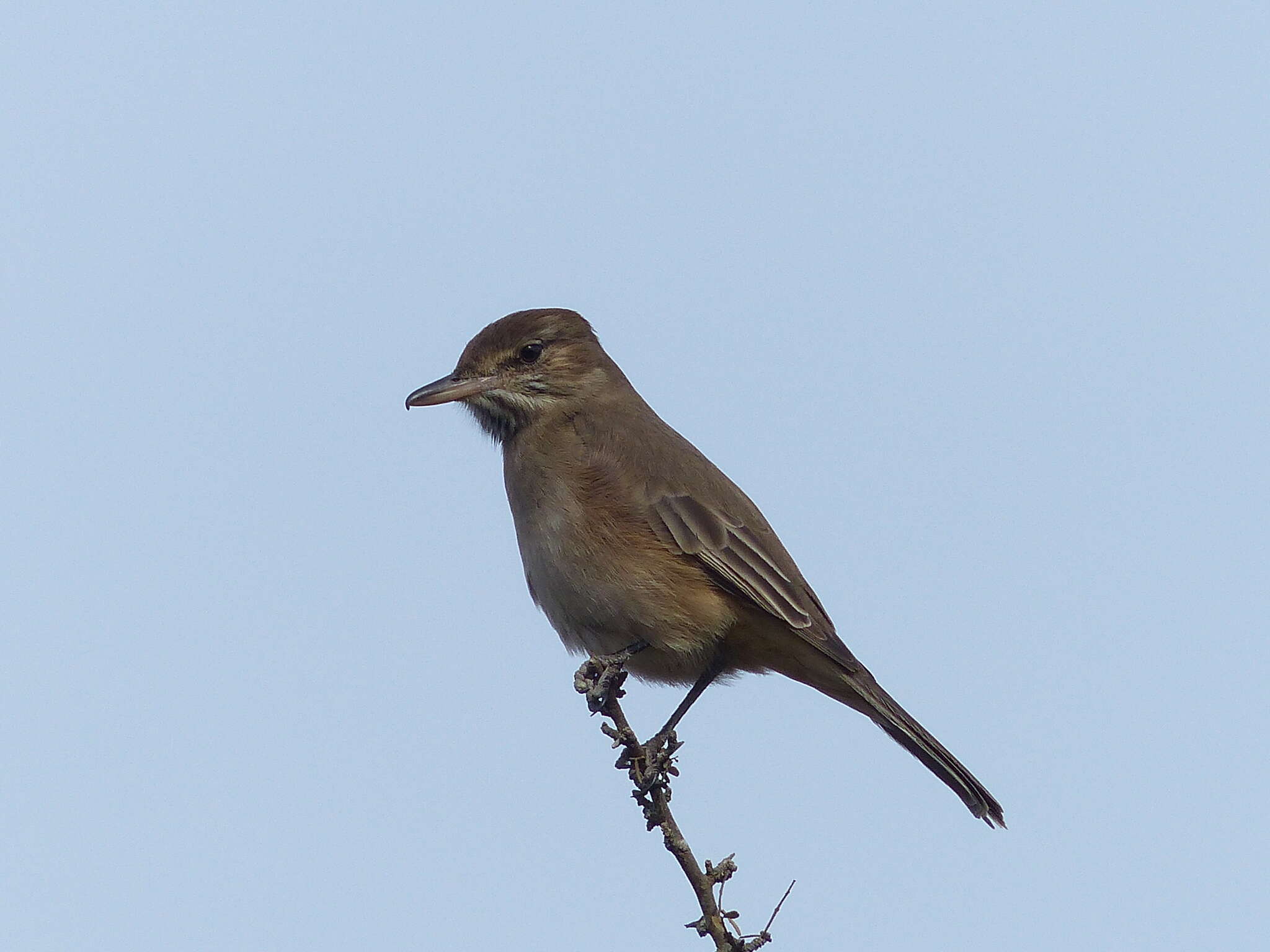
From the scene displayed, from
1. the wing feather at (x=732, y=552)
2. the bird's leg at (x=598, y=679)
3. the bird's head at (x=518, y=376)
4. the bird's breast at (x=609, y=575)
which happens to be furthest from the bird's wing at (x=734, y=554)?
the bird's leg at (x=598, y=679)

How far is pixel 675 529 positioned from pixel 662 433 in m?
1.22

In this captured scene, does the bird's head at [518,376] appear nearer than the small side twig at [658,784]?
No

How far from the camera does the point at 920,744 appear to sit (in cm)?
935

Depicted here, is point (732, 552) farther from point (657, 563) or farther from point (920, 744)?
point (920, 744)

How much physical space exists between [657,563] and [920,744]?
2.11m

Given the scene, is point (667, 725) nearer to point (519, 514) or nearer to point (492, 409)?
point (519, 514)

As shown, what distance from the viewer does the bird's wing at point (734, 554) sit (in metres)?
9.38

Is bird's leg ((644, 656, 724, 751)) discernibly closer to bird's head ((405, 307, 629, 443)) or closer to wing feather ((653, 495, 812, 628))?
wing feather ((653, 495, 812, 628))

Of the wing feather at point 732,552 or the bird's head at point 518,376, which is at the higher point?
the bird's head at point 518,376

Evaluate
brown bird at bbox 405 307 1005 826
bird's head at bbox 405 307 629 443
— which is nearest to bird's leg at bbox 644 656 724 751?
brown bird at bbox 405 307 1005 826

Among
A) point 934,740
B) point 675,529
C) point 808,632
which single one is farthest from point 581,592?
point 934,740

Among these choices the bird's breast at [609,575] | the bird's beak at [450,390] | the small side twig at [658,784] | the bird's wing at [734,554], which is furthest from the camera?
the bird's beak at [450,390]

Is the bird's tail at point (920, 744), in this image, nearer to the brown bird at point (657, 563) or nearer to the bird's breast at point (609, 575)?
the brown bird at point (657, 563)

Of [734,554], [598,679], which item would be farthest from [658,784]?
[734,554]
